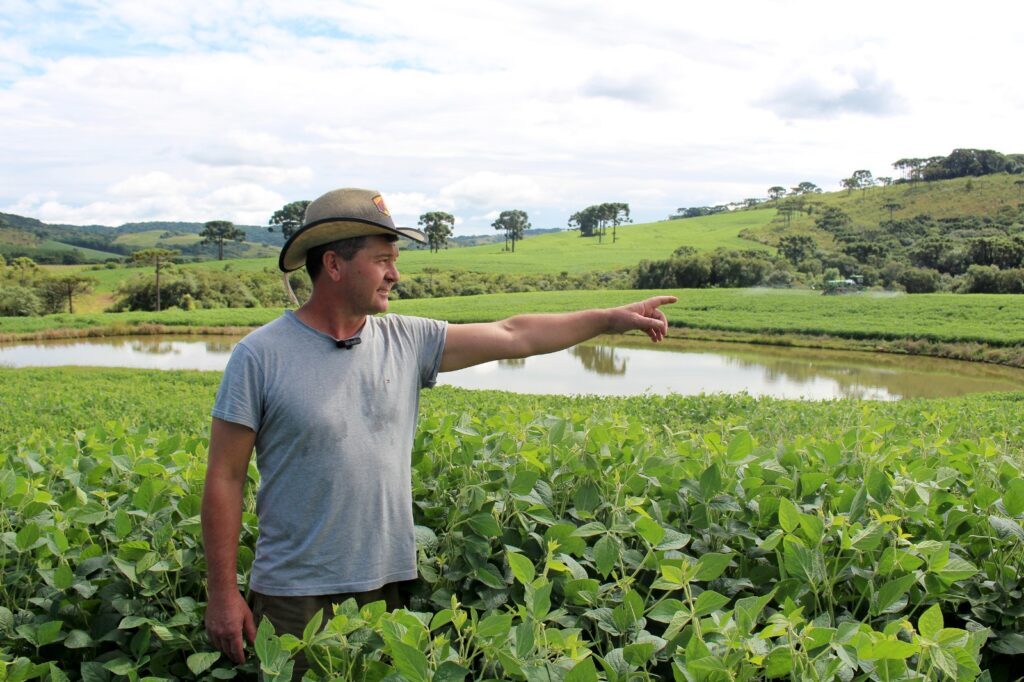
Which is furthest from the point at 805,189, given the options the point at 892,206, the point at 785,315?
the point at 785,315

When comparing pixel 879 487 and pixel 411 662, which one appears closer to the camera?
pixel 411 662

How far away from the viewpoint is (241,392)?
8.29ft

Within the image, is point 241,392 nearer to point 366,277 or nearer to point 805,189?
point 366,277

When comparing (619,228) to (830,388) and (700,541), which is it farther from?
(700,541)

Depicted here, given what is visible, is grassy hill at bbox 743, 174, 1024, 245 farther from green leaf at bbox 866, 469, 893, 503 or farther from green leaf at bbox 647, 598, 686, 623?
green leaf at bbox 647, 598, 686, 623

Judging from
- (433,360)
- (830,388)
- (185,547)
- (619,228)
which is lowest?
(830,388)

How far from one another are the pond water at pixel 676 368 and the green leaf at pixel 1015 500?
16603 mm

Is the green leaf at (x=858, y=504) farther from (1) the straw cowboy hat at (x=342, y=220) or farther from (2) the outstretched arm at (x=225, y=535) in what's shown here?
(2) the outstretched arm at (x=225, y=535)

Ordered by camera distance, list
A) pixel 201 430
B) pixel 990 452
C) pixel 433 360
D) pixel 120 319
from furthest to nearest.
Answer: pixel 120 319 → pixel 201 430 → pixel 990 452 → pixel 433 360

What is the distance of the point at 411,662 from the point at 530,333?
1724mm

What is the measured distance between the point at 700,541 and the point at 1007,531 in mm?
978

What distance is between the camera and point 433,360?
302 centimetres

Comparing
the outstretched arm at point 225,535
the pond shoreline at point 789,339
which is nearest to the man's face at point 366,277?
the outstretched arm at point 225,535

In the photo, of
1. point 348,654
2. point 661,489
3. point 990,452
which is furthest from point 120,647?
point 990,452
